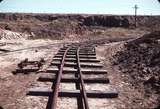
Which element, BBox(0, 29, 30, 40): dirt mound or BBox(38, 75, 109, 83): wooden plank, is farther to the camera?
BBox(0, 29, 30, 40): dirt mound

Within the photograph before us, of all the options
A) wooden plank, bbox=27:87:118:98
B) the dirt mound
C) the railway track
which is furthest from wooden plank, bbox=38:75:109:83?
the dirt mound

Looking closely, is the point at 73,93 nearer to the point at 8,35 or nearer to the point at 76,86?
the point at 76,86

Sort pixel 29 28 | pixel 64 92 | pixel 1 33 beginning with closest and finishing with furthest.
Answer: pixel 64 92 → pixel 1 33 → pixel 29 28

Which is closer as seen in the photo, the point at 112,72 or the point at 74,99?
the point at 74,99

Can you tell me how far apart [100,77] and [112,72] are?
1.45 metres

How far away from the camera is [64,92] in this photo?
6.59m

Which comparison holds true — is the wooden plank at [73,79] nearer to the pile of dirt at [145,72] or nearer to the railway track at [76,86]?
the railway track at [76,86]

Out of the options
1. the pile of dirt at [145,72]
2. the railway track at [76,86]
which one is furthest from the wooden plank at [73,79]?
the pile of dirt at [145,72]

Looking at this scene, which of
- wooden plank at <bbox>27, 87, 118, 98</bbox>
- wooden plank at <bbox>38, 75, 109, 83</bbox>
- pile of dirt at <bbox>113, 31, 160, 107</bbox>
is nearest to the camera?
wooden plank at <bbox>27, 87, 118, 98</bbox>

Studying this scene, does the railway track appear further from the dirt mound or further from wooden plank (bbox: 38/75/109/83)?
the dirt mound

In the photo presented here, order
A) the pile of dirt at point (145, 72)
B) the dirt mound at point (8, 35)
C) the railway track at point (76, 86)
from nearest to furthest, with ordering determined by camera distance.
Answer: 1. the railway track at point (76, 86)
2. the pile of dirt at point (145, 72)
3. the dirt mound at point (8, 35)

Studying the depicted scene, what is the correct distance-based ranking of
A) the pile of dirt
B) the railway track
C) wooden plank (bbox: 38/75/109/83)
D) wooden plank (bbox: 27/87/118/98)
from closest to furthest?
the railway track, wooden plank (bbox: 27/87/118/98), the pile of dirt, wooden plank (bbox: 38/75/109/83)

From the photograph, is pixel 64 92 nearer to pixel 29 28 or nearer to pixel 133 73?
pixel 133 73

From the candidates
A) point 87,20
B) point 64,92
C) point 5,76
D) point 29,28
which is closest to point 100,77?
point 64,92
